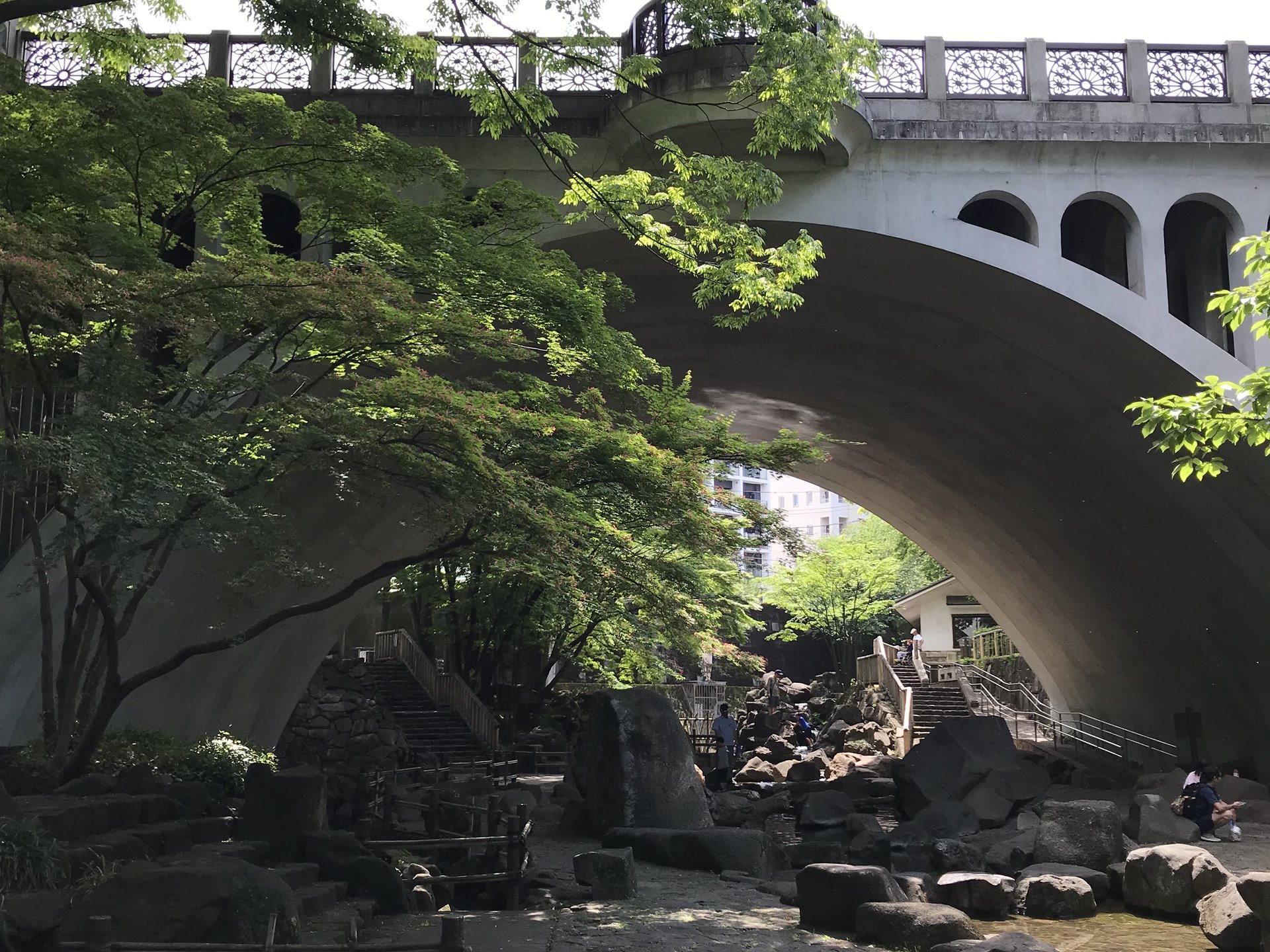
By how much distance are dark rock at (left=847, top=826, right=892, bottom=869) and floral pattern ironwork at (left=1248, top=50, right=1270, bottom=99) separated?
10673 millimetres

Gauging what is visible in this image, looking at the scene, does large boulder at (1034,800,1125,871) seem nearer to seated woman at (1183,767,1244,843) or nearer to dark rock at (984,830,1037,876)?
dark rock at (984,830,1037,876)

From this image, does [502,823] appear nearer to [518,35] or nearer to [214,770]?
→ [214,770]

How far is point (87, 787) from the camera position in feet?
31.3

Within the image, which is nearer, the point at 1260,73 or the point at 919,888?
the point at 919,888

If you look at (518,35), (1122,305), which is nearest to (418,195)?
(518,35)

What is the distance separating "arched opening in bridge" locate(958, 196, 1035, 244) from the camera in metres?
16.1

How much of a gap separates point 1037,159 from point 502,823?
10.3 m

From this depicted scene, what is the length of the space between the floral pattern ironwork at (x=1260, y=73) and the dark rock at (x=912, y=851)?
10427 millimetres

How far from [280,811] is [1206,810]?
11599mm

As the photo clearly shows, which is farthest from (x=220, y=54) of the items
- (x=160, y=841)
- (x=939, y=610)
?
(x=939, y=610)

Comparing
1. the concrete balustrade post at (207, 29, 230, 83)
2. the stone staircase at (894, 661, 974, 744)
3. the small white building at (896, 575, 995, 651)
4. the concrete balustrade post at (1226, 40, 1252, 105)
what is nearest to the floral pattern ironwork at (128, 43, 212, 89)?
the concrete balustrade post at (207, 29, 230, 83)

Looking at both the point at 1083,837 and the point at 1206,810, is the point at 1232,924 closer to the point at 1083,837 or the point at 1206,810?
the point at 1083,837

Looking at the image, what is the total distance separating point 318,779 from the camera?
969cm

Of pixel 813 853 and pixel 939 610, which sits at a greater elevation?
pixel 939 610
